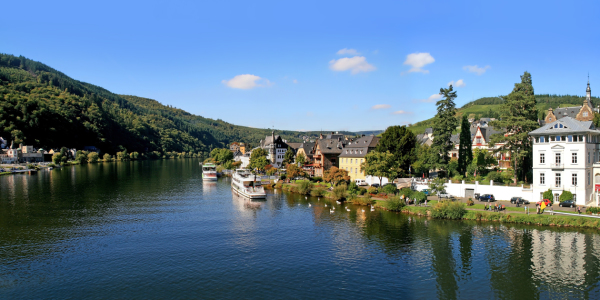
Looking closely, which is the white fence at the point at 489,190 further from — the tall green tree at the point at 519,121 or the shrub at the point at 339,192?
the shrub at the point at 339,192

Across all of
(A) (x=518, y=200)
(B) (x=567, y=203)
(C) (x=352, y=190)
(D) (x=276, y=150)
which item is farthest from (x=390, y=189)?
(D) (x=276, y=150)

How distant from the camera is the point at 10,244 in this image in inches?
1574

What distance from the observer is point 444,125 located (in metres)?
69.1

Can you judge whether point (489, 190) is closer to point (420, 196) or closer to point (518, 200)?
point (518, 200)

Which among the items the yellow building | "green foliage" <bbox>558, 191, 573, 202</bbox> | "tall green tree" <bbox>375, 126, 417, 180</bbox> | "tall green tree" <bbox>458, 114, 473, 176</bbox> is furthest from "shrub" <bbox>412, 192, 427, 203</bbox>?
the yellow building

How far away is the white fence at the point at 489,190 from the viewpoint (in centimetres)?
5347

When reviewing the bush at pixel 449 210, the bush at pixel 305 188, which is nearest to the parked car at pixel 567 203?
the bush at pixel 449 210

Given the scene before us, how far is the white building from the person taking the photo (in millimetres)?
49594

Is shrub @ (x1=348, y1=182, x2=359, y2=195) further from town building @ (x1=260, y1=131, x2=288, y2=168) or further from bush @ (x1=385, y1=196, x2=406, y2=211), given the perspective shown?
town building @ (x1=260, y1=131, x2=288, y2=168)

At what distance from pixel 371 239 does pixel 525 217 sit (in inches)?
824

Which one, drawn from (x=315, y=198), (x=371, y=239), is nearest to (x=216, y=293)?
(x=371, y=239)

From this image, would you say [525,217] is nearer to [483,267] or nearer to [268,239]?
[483,267]

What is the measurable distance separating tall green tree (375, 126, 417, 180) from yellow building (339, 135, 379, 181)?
818 centimetres

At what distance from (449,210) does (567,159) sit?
18.4 m
